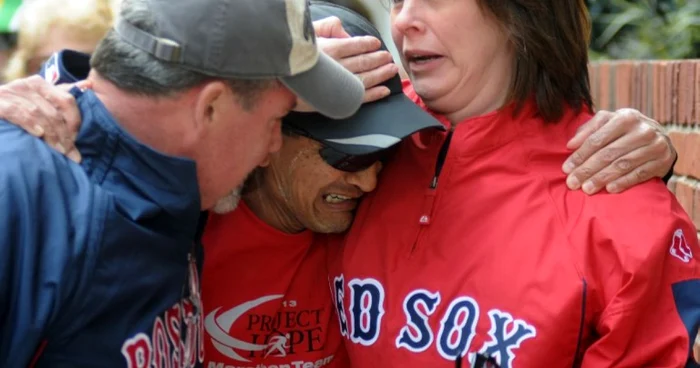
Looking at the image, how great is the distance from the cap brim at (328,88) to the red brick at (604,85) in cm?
234

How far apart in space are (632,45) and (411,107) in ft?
10.1

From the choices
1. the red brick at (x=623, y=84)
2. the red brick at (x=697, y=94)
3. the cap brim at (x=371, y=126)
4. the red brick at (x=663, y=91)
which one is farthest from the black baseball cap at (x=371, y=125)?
the red brick at (x=623, y=84)

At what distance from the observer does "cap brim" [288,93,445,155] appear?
7.10ft

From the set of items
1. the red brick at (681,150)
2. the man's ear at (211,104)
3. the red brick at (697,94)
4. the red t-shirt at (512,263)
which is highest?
the man's ear at (211,104)

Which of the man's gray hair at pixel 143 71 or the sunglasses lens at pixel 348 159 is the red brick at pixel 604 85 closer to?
the sunglasses lens at pixel 348 159

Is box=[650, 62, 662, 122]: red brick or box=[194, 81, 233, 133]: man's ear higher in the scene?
box=[194, 81, 233, 133]: man's ear

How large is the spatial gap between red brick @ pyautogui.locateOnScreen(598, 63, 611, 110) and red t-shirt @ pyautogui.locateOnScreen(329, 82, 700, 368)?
1.89 m

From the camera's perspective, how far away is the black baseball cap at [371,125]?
2.17 meters

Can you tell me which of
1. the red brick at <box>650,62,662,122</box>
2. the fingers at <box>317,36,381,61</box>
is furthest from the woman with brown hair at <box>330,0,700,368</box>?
the red brick at <box>650,62,662,122</box>

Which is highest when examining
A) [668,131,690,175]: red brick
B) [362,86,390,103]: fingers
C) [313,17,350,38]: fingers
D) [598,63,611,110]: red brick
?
[313,17,350,38]: fingers

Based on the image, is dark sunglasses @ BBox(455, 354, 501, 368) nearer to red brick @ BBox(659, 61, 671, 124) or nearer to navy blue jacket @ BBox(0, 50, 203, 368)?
navy blue jacket @ BBox(0, 50, 203, 368)

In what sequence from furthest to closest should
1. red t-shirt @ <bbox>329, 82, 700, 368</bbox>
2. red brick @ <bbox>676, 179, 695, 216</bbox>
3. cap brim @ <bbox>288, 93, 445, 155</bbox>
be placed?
red brick @ <bbox>676, 179, 695, 216</bbox>, cap brim @ <bbox>288, 93, 445, 155</bbox>, red t-shirt @ <bbox>329, 82, 700, 368</bbox>

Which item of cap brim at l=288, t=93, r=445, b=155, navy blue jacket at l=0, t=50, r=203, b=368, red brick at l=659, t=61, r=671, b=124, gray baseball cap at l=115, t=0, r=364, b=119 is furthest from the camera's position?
red brick at l=659, t=61, r=671, b=124

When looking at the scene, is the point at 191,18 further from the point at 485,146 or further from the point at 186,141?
the point at 485,146
